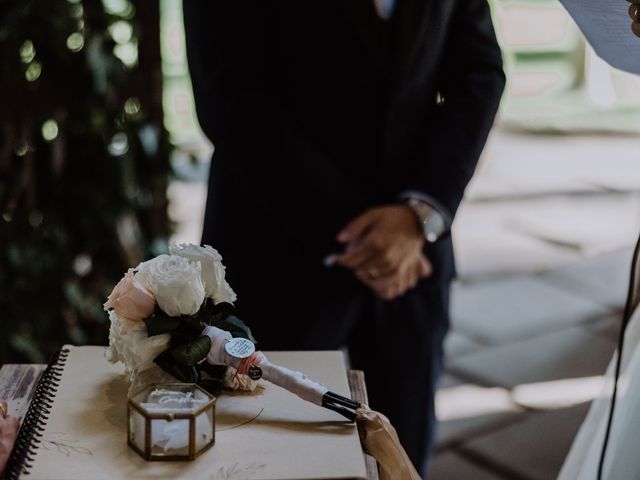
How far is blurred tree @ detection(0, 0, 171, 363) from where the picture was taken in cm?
229

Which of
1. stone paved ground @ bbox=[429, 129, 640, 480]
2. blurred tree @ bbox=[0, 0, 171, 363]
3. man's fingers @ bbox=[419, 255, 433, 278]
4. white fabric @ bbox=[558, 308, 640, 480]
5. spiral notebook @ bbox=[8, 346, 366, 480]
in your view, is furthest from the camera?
stone paved ground @ bbox=[429, 129, 640, 480]

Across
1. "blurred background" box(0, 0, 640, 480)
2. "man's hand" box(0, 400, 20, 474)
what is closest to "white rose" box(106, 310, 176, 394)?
"man's hand" box(0, 400, 20, 474)

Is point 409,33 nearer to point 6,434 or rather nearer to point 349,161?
point 349,161

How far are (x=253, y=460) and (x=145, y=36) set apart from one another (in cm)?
178

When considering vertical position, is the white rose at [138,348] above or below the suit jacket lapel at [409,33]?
below

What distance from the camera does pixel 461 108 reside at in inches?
62.9

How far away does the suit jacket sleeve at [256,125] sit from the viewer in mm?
1494

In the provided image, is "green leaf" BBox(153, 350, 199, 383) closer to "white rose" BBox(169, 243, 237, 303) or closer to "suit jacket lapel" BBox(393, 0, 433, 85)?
"white rose" BBox(169, 243, 237, 303)

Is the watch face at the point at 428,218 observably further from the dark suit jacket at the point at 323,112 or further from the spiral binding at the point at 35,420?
the spiral binding at the point at 35,420

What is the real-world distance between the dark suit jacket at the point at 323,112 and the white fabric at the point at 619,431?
16.3 inches

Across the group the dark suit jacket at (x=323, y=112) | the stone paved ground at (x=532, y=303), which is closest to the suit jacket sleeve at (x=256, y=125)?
the dark suit jacket at (x=323, y=112)

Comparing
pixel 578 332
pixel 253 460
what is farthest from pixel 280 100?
pixel 578 332

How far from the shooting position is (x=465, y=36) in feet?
5.27

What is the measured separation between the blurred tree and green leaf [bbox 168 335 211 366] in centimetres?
150
